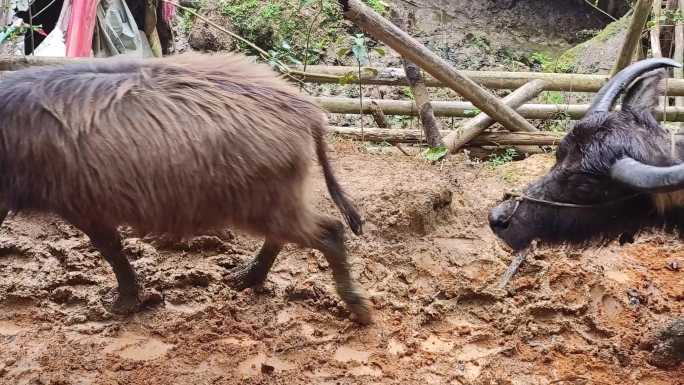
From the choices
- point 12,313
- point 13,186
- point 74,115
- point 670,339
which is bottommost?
point 12,313

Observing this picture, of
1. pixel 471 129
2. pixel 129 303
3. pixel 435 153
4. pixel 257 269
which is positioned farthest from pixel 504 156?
pixel 129 303

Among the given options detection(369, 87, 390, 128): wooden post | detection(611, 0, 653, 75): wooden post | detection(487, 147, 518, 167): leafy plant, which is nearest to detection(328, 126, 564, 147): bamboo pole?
detection(487, 147, 518, 167): leafy plant

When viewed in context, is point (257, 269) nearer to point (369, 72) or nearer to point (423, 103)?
point (423, 103)

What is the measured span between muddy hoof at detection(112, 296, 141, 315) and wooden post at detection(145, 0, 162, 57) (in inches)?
136

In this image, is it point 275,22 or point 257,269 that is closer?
point 257,269

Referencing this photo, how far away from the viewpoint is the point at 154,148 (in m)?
2.98

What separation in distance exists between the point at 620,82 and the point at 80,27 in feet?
14.1

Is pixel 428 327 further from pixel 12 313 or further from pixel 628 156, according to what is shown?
pixel 12 313

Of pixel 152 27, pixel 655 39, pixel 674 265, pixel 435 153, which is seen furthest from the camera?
pixel 655 39

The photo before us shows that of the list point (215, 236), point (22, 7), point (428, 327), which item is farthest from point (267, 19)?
point (428, 327)

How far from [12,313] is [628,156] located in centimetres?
327

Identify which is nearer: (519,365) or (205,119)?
(205,119)

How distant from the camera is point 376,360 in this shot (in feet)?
11.6

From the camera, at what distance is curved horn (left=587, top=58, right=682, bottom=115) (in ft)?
11.9
